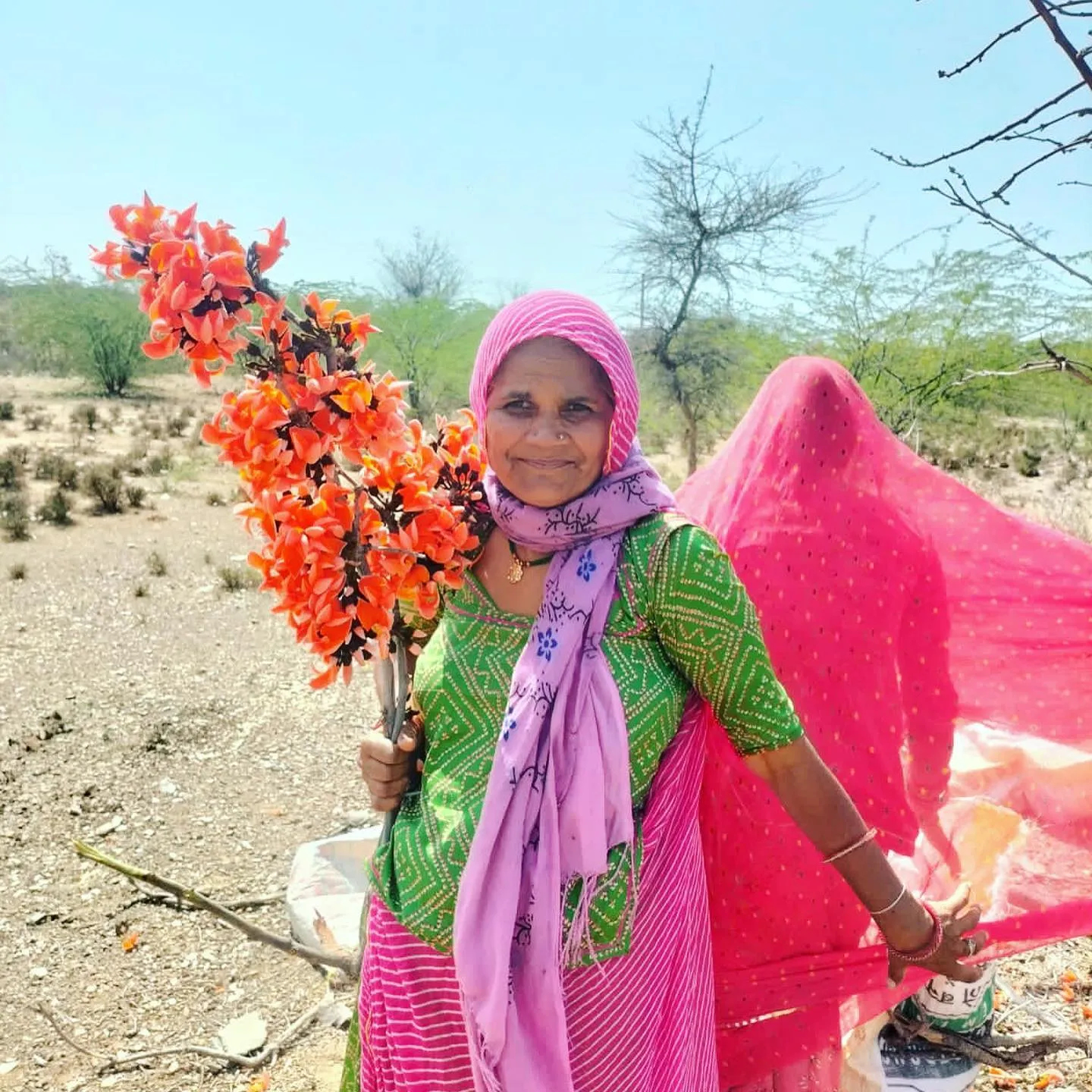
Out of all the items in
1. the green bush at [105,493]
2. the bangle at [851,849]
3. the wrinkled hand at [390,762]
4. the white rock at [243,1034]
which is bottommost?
the white rock at [243,1034]

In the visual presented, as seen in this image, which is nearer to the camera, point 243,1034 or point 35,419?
point 243,1034

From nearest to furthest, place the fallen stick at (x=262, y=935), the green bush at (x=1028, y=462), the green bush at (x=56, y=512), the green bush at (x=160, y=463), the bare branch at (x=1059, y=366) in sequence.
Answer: the bare branch at (x=1059, y=366)
the fallen stick at (x=262, y=935)
the green bush at (x=56, y=512)
the green bush at (x=160, y=463)
the green bush at (x=1028, y=462)

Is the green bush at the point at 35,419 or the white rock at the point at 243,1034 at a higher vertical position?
the green bush at the point at 35,419

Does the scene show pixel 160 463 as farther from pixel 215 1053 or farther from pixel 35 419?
pixel 215 1053

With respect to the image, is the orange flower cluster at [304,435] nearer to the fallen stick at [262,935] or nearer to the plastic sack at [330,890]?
the fallen stick at [262,935]

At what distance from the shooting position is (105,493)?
12672 millimetres

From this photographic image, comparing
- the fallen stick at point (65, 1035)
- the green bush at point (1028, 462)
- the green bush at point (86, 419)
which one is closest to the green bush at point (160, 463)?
the green bush at point (86, 419)

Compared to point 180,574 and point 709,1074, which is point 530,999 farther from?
point 180,574

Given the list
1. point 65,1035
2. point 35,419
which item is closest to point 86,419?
point 35,419

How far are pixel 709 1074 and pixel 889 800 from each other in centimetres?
63

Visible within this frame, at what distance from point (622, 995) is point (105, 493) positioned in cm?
1305

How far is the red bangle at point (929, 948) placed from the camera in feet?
4.99

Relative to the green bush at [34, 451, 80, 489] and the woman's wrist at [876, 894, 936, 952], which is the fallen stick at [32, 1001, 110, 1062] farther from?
the green bush at [34, 451, 80, 489]

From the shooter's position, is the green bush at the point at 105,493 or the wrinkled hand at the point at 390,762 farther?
the green bush at the point at 105,493
